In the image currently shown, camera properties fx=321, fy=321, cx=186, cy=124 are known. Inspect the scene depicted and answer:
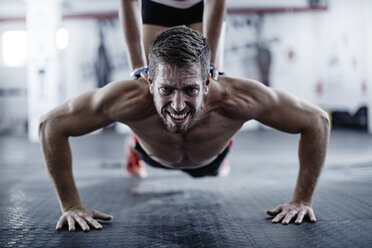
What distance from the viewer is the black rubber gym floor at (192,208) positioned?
130 centimetres

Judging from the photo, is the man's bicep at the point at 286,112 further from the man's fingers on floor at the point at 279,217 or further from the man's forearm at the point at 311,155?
the man's fingers on floor at the point at 279,217

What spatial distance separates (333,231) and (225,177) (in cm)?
137

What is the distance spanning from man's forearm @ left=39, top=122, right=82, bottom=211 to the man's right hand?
0.04 metres

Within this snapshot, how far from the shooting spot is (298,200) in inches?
63.6

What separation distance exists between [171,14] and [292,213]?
1471mm

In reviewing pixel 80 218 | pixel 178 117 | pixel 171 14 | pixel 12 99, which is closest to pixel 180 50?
pixel 178 117

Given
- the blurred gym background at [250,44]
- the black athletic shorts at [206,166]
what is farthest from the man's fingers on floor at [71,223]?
the blurred gym background at [250,44]

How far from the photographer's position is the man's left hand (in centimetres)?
149

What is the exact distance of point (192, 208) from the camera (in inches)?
70.5

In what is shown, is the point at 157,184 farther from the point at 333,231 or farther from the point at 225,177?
the point at 333,231

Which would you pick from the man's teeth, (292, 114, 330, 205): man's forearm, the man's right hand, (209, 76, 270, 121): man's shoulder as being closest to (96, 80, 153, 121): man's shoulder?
the man's teeth

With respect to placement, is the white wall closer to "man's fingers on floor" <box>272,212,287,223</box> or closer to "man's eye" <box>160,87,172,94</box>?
"man's eye" <box>160,87,172,94</box>

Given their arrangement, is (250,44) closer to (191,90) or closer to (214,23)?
(214,23)

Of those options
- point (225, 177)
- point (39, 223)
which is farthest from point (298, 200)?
point (39, 223)
